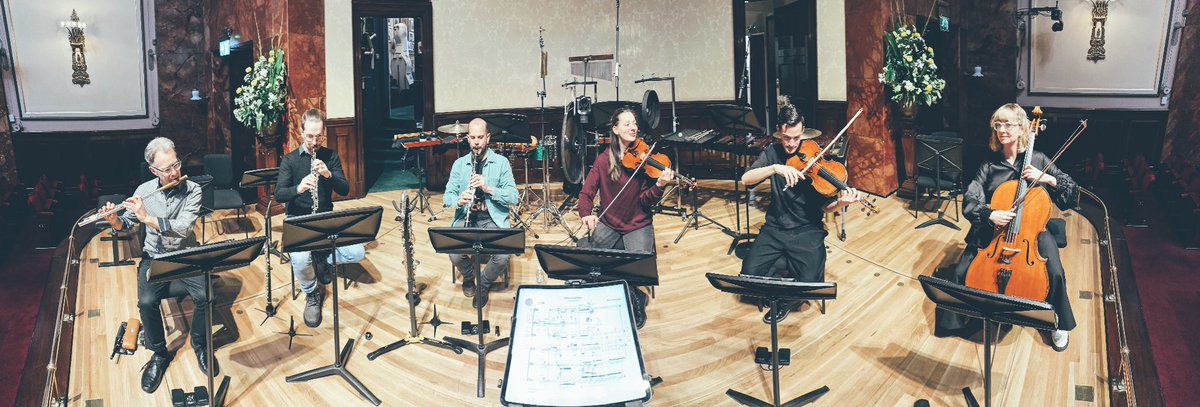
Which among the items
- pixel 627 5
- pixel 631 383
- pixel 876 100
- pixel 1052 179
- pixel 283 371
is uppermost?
pixel 627 5

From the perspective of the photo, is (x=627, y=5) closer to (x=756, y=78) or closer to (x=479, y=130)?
(x=756, y=78)

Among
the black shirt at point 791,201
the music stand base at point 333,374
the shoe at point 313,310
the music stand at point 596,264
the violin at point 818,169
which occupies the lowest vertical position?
the music stand base at point 333,374

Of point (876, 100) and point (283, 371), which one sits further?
point (876, 100)

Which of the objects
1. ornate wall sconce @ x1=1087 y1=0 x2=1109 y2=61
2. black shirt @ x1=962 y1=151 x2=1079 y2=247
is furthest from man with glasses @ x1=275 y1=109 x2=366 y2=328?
ornate wall sconce @ x1=1087 y1=0 x2=1109 y2=61

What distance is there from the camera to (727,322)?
547 cm

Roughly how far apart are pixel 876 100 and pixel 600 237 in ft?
16.6

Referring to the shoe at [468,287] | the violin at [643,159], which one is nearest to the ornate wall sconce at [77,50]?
the shoe at [468,287]

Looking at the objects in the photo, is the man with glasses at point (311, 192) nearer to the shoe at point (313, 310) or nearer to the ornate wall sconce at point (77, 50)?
the shoe at point (313, 310)

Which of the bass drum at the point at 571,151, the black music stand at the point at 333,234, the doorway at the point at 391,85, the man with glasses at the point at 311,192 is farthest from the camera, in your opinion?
the doorway at the point at 391,85

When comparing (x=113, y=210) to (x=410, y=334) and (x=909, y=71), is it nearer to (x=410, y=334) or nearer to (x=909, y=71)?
(x=410, y=334)

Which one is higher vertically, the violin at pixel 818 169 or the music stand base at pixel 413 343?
the violin at pixel 818 169

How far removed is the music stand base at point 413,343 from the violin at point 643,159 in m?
1.55

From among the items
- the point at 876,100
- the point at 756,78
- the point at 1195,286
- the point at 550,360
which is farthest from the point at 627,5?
the point at 550,360

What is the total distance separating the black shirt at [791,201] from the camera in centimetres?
518
